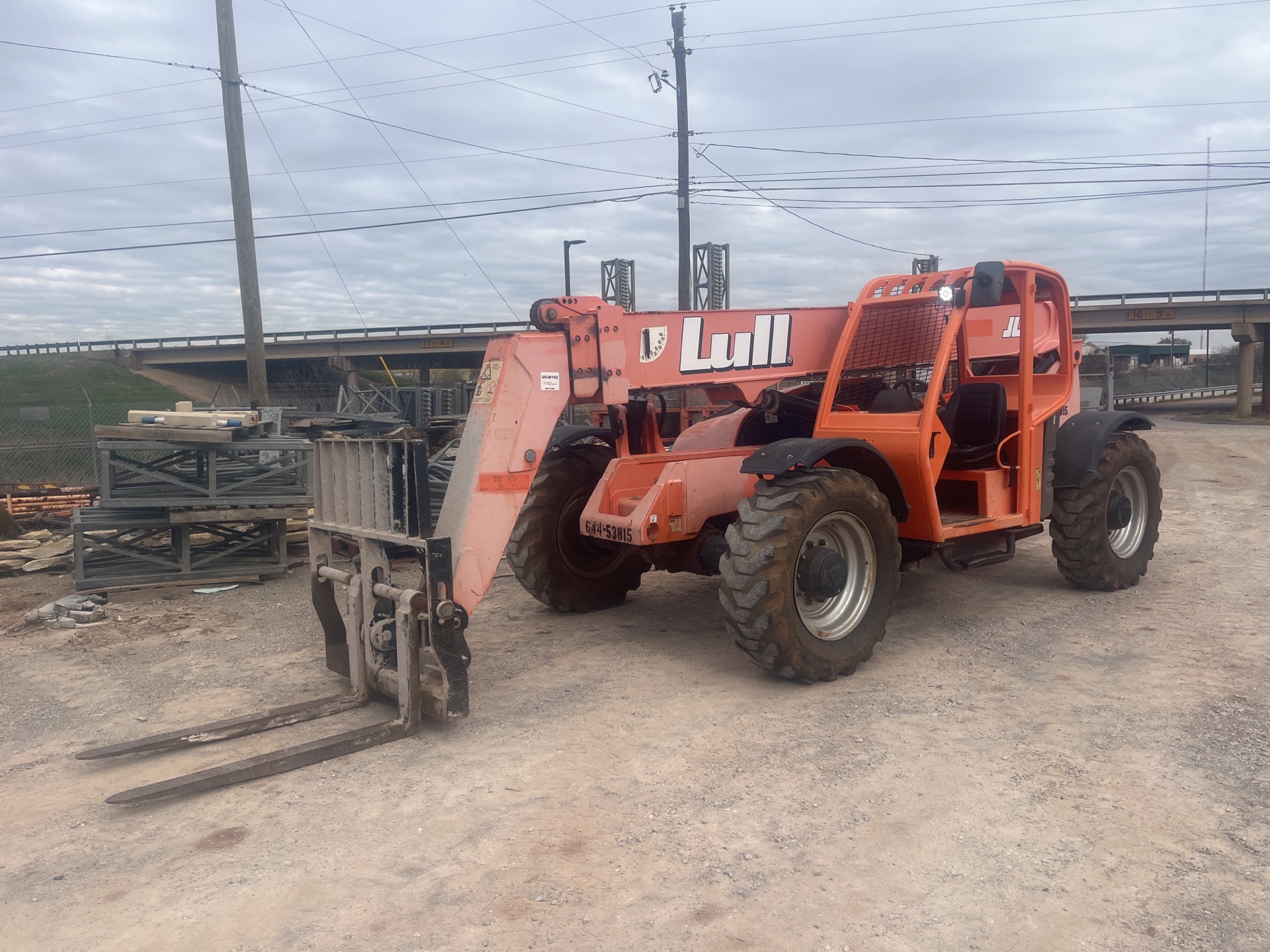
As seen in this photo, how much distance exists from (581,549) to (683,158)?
14643 millimetres

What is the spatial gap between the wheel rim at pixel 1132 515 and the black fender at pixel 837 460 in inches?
114

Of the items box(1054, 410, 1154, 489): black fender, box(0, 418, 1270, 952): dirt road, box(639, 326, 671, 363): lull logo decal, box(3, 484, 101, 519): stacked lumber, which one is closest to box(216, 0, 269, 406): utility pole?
box(3, 484, 101, 519): stacked lumber

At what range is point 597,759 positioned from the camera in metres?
4.55

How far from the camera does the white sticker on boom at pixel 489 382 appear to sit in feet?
16.7

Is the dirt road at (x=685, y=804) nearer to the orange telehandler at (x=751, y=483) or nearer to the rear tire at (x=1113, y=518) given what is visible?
the orange telehandler at (x=751, y=483)

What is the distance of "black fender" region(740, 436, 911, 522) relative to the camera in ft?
17.8

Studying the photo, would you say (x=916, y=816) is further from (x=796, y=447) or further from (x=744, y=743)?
(x=796, y=447)

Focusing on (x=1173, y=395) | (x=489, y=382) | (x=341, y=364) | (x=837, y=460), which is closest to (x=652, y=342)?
(x=489, y=382)

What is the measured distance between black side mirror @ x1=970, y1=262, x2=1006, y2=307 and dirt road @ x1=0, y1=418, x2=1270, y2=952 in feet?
7.54

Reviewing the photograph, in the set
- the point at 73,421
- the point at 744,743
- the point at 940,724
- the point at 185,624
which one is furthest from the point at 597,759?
the point at 73,421

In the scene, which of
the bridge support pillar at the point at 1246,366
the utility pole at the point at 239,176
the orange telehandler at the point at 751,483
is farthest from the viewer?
the bridge support pillar at the point at 1246,366

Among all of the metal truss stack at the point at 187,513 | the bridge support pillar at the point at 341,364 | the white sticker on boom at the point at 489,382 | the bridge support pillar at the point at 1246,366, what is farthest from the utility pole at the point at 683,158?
the bridge support pillar at the point at 341,364

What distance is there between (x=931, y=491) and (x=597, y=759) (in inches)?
114

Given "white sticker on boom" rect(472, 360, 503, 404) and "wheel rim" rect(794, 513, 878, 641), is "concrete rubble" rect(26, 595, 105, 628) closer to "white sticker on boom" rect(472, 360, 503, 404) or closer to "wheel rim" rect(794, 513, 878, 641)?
"white sticker on boom" rect(472, 360, 503, 404)
